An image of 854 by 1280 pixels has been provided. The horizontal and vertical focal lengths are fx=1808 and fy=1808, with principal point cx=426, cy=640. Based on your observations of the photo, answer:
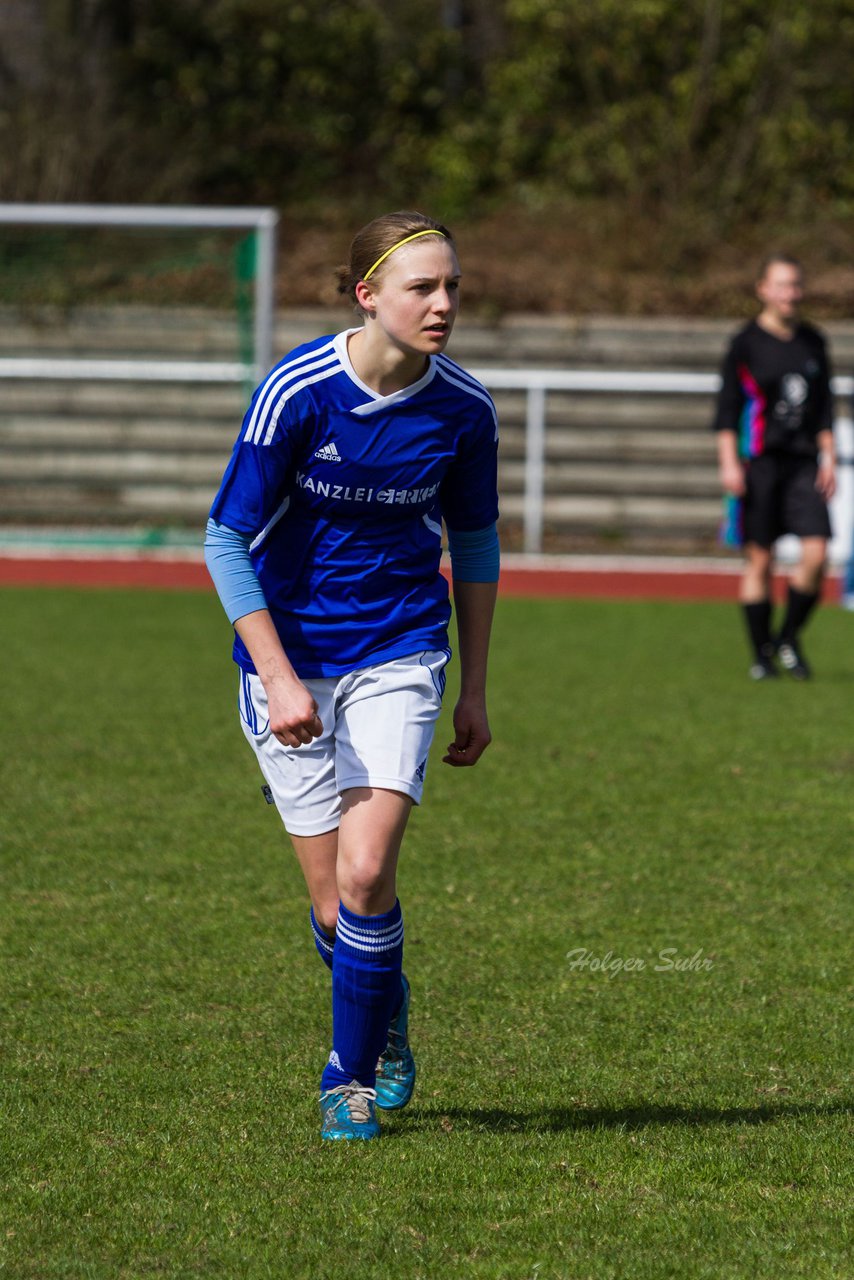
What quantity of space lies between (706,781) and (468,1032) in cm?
302

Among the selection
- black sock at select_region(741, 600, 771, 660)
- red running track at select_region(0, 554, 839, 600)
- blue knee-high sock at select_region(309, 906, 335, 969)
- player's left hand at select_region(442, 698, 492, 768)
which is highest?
player's left hand at select_region(442, 698, 492, 768)

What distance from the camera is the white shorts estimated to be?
3.39 m

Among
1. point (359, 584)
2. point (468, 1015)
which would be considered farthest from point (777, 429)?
point (359, 584)

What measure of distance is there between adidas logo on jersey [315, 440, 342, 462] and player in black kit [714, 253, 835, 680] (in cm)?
598

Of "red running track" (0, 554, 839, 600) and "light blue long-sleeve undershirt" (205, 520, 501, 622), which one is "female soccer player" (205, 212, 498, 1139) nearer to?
"light blue long-sleeve undershirt" (205, 520, 501, 622)

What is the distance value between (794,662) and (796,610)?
279 millimetres

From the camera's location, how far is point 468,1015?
13.7ft

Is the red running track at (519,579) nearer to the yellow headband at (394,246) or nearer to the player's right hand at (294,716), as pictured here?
the yellow headband at (394,246)

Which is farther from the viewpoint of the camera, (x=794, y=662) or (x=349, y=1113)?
(x=794, y=662)

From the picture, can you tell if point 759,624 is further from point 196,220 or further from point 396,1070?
point 396,1070

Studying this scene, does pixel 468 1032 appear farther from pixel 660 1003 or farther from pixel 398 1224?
pixel 398 1224

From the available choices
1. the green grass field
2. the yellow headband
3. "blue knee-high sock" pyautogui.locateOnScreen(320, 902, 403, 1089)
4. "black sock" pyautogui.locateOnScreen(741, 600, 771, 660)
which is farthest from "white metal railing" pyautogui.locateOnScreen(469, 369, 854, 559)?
"blue knee-high sock" pyautogui.locateOnScreen(320, 902, 403, 1089)

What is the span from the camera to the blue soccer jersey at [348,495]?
11.1 ft

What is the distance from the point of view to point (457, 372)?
3.54m
